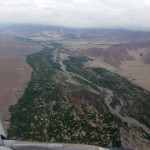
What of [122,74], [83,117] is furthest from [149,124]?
[122,74]

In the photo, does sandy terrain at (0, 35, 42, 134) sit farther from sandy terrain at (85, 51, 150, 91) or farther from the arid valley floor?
sandy terrain at (85, 51, 150, 91)

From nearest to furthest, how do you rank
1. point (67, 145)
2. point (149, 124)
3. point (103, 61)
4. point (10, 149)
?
point (10, 149) → point (67, 145) → point (149, 124) → point (103, 61)

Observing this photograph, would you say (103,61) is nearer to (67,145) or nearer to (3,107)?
(3,107)

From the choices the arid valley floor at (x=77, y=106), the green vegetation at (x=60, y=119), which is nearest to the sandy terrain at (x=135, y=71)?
the arid valley floor at (x=77, y=106)

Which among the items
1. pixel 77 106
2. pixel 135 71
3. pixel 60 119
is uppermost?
pixel 135 71

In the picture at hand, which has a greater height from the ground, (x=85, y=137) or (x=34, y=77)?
(x=34, y=77)

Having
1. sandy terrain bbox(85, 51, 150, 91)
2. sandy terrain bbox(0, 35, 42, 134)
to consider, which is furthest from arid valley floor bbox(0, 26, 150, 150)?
sandy terrain bbox(85, 51, 150, 91)

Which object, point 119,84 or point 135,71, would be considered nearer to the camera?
point 119,84

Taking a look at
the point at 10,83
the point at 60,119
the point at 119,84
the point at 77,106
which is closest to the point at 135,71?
the point at 119,84

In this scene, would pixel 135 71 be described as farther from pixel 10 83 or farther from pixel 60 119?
pixel 10 83

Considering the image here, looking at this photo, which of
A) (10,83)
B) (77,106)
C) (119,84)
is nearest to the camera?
(77,106)

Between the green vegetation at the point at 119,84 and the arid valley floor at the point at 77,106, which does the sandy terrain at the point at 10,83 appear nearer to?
the arid valley floor at the point at 77,106
